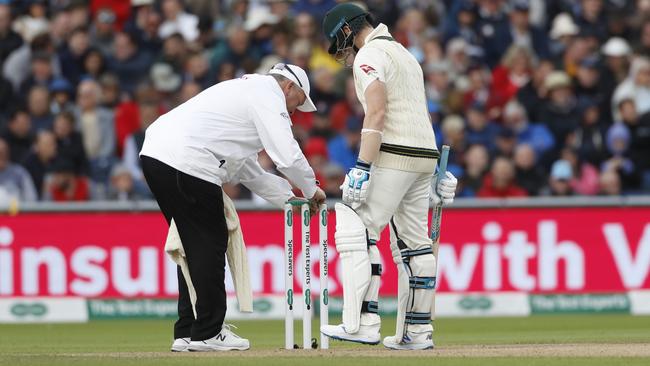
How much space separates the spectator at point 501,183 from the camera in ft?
60.2

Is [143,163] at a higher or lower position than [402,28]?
lower

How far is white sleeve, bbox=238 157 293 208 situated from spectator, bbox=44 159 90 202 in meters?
7.50

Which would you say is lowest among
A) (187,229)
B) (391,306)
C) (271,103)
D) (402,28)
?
(391,306)

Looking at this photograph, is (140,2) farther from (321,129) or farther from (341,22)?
(341,22)

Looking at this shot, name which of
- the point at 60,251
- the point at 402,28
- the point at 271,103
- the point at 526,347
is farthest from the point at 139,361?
the point at 402,28

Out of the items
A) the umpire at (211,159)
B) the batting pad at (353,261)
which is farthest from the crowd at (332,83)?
the batting pad at (353,261)

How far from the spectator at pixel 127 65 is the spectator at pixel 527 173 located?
17.6 ft

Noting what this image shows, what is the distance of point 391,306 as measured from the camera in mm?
17469

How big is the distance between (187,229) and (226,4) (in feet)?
38.6

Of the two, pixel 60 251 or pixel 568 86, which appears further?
pixel 568 86

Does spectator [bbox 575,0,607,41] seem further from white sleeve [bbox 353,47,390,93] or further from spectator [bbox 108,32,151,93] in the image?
white sleeve [bbox 353,47,390,93]

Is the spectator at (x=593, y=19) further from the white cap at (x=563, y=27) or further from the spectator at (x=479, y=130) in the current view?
the spectator at (x=479, y=130)

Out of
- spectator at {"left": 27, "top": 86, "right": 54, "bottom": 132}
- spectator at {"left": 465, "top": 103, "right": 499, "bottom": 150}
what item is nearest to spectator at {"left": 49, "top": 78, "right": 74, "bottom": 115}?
spectator at {"left": 27, "top": 86, "right": 54, "bottom": 132}

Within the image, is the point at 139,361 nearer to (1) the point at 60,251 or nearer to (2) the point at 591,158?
(1) the point at 60,251
